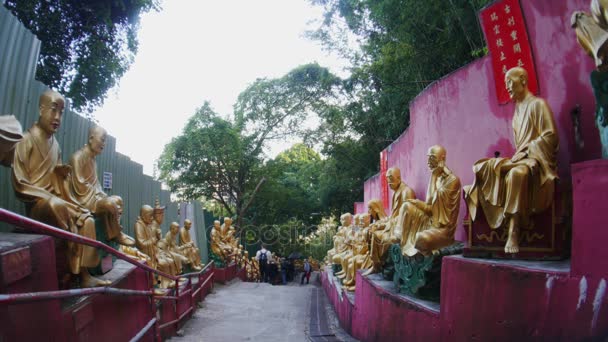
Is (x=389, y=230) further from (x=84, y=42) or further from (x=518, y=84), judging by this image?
(x=84, y=42)

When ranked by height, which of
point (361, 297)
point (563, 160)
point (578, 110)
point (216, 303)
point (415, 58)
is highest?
point (415, 58)

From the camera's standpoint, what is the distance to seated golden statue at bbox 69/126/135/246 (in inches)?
188

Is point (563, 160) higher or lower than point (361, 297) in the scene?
higher

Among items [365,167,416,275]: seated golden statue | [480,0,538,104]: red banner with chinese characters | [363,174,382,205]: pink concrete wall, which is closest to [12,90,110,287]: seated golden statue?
[365,167,416,275]: seated golden statue

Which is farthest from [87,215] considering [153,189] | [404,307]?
[153,189]

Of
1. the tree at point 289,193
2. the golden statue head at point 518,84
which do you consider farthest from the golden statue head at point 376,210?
the tree at point 289,193

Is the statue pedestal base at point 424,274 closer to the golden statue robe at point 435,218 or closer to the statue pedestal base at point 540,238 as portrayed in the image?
the golden statue robe at point 435,218

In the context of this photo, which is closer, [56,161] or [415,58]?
[56,161]

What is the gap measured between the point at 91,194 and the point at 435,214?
3656 mm

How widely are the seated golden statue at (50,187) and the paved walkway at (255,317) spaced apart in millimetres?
3409

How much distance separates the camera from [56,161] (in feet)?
14.3

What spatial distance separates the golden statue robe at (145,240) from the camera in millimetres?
8500

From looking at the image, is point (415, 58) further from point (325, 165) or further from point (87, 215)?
point (325, 165)

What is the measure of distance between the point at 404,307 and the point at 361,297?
2.12m
